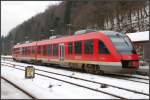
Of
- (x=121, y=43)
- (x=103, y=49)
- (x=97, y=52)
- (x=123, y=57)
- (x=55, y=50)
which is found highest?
(x=121, y=43)

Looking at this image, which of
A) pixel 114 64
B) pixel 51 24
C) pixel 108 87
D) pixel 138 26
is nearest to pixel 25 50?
pixel 138 26

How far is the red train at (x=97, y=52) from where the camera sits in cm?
1906

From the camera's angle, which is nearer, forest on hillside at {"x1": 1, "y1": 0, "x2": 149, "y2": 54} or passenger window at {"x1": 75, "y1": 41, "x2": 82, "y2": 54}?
passenger window at {"x1": 75, "y1": 41, "x2": 82, "y2": 54}

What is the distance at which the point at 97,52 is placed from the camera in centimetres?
2070

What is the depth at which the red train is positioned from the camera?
19062mm

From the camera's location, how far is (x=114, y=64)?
1900 cm

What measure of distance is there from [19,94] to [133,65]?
854cm

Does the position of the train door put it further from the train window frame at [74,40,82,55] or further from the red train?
the train window frame at [74,40,82,55]

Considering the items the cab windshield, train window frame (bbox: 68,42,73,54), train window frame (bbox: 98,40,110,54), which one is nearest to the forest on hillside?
train window frame (bbox: 68,42,73,54)

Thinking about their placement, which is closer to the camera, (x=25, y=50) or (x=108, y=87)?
(x=108, y=87)

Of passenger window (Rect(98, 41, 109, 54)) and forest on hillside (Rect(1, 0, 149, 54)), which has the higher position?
forest on hillside (Rect(1, 0, 149, 54))

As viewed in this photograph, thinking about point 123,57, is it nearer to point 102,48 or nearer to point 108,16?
point 102,48

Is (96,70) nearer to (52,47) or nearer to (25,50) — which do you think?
(52,47)

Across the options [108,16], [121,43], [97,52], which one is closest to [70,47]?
[97,52]
